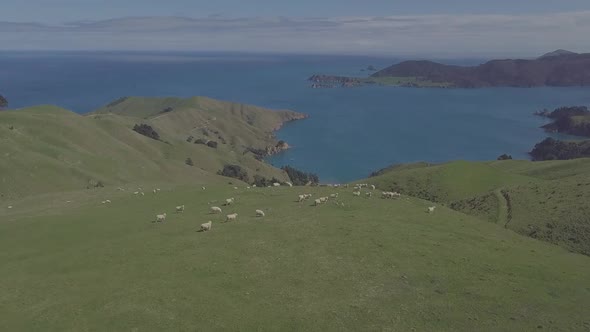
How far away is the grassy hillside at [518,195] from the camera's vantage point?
43.0 m

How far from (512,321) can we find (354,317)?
7649 millimetres

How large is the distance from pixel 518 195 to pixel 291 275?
3770 cm

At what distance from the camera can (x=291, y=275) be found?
91.9ft

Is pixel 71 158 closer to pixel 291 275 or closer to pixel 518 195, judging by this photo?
pixel 291 275

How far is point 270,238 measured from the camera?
111 feet

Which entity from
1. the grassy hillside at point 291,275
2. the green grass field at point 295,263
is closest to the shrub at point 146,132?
the green grass field at point 295,263

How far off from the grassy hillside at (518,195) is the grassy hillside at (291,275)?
550cm

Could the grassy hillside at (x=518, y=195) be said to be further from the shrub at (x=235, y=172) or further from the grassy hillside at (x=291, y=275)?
the shrub at (x=235, y=172)

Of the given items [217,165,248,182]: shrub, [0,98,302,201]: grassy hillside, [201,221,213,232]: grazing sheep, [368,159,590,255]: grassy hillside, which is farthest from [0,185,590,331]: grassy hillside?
[217,165,248,182]: shrub

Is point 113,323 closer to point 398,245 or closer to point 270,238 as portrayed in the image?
point 270,238

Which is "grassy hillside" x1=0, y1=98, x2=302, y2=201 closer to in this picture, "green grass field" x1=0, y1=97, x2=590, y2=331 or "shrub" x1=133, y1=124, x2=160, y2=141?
"green grass field" x1=0, y1=97, x2=590, y2=331

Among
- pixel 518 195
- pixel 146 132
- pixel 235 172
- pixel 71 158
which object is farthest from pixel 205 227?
pixel 146 132

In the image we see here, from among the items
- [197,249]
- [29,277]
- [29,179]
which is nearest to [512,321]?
[197,249]

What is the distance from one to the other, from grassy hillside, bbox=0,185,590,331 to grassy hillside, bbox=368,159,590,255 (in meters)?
5.50
